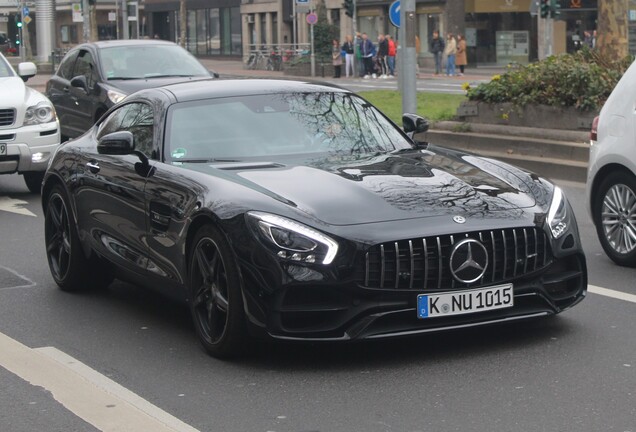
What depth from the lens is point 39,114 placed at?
15000mm

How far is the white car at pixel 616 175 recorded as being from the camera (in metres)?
9.30

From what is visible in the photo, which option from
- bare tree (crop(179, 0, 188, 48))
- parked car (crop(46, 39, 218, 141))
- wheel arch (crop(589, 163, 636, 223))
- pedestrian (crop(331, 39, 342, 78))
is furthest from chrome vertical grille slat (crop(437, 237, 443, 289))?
bare tree (crop(179, 0, 188, 48))

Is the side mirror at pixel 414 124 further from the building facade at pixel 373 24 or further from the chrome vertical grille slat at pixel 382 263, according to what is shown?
the building facade at pixel 373 24

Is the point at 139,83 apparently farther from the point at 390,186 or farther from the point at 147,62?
the point at 390,186

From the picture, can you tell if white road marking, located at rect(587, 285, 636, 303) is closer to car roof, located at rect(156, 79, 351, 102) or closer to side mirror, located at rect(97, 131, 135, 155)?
car roof, located at rect(156, 79, 351, 102)

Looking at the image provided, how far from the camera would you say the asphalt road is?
18.6 feet

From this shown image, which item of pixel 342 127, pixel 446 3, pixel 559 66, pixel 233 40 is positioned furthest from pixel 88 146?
pixel 233 40

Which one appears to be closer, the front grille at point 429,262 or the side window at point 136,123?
the front grille at point 429,262

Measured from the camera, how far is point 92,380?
6531 mm

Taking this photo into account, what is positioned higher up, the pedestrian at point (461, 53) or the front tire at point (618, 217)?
the pedestrian at point (461, 53)

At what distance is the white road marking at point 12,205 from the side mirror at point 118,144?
19.2 feet

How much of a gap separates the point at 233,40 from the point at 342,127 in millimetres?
74389

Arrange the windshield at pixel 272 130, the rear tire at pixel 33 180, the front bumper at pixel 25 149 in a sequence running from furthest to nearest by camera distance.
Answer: the rear tire at pixel 33 180 < the front bumper at pixel 25 149 < the windshield at pixel 272 130

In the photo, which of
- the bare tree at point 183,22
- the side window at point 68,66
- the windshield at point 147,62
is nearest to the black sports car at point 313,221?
the windshield at point 147,62
